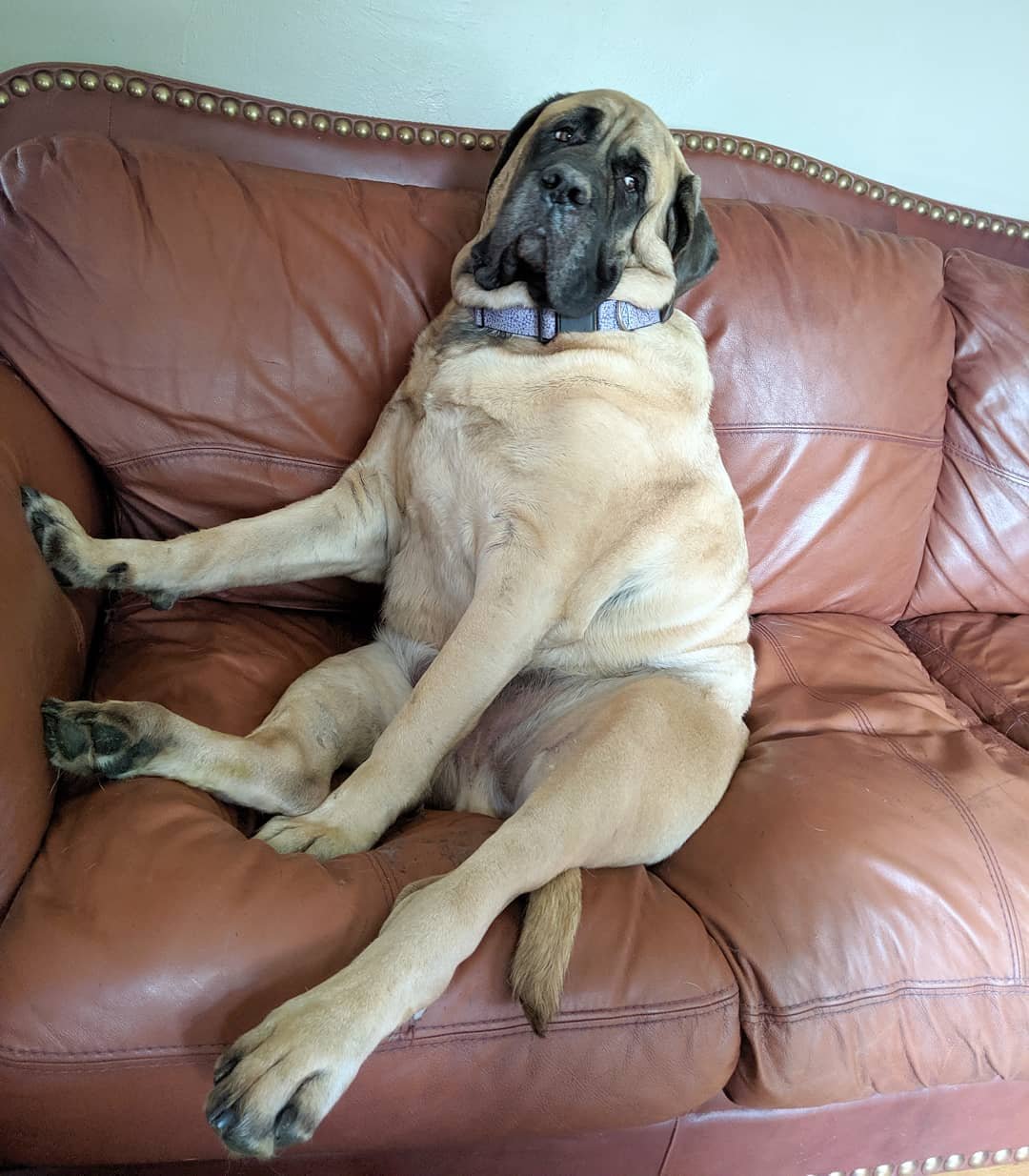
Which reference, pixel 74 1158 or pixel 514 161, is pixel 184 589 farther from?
pixel 514 161

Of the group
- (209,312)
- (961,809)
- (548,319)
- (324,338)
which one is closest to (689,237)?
(548,319)

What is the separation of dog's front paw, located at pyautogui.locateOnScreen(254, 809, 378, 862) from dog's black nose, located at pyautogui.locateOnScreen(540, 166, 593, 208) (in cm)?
112

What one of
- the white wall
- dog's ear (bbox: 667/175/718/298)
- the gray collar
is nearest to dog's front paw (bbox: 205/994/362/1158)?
the gray collar

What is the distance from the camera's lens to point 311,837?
127 centimetres

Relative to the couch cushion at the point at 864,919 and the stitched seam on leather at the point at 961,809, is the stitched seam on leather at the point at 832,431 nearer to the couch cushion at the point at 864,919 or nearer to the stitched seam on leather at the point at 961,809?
the stitched seam on leather at the point at 961,809

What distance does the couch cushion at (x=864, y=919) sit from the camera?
1.25 metres

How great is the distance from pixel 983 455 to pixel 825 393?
0.58m

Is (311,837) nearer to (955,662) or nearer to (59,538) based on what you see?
(59,538)

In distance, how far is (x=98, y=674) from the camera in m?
1.49

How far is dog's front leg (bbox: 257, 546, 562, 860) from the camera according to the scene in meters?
1.30

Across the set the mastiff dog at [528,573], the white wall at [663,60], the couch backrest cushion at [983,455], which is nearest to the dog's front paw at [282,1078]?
the mastiff dog at [528,573]

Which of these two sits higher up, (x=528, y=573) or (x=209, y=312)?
(x=209, y=312)

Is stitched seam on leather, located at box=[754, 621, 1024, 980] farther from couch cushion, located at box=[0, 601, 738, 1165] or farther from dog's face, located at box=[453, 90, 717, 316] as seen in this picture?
dog's face, located at box=[453, 90, 717, 316]

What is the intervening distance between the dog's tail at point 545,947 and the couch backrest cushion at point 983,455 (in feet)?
5.41
